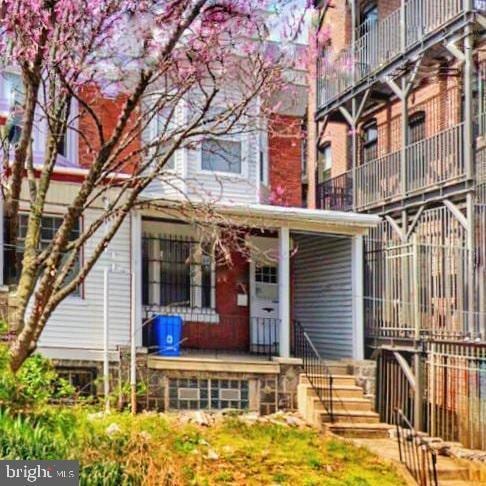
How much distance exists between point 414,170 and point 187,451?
10767 mm

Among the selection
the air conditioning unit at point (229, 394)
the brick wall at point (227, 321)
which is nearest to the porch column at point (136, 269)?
the air conditioning unit at point (229, 394)

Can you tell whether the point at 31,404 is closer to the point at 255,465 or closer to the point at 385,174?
the point at 255,465

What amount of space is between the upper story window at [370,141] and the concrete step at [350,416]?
10253 millimetres

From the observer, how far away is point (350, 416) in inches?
542

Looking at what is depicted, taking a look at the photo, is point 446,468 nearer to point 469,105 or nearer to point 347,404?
point 347,404

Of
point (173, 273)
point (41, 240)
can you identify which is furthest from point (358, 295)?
point (41, 240)

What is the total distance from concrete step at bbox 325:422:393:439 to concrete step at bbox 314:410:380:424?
124mm

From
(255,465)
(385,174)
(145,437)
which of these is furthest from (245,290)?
(145,437)

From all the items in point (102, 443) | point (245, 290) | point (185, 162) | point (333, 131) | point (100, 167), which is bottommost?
point (102, 443)

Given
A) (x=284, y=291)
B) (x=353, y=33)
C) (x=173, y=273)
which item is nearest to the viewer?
(x=284, y=291)

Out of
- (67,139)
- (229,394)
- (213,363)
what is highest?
(67,139)

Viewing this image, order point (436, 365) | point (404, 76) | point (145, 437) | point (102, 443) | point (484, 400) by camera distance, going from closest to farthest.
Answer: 1. point (102, 443)
2. point (145, 437)
3. point (484, 400)
4. point (436, 365)
5. point (404, 76)

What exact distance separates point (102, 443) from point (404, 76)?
13807 millimetres

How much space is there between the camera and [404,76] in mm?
19203
